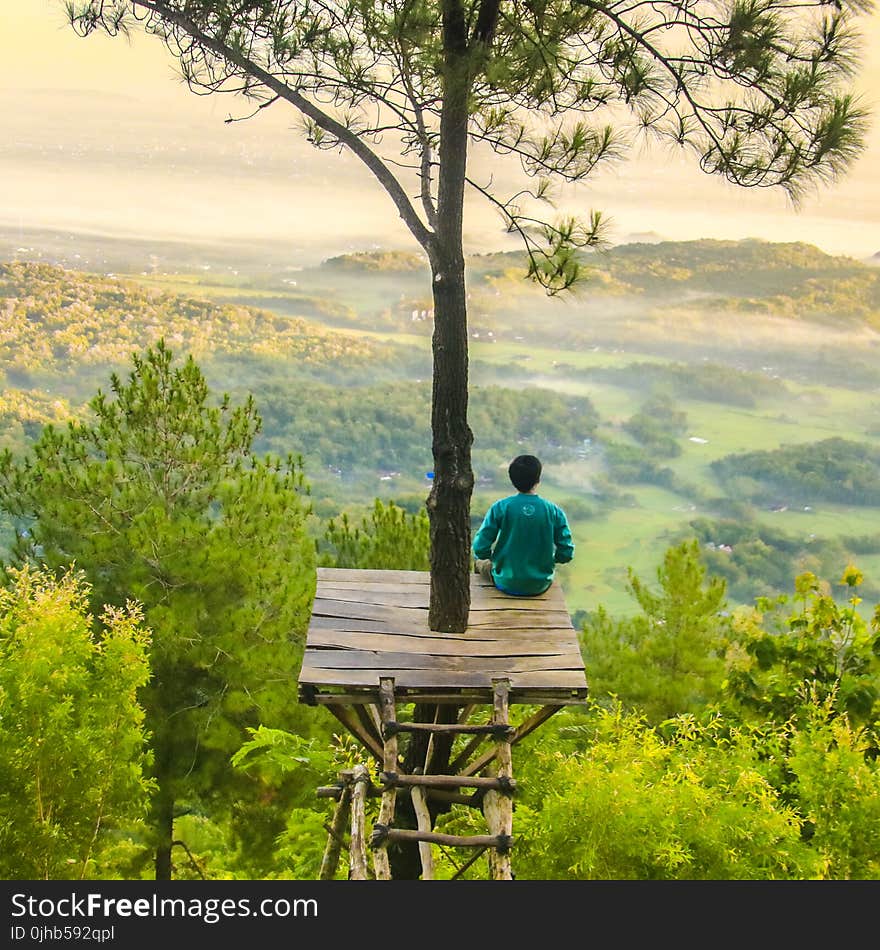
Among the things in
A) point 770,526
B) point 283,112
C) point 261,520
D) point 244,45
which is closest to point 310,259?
point 283,112

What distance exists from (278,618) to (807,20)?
209 inches

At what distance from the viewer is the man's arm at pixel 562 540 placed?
15.0 ft

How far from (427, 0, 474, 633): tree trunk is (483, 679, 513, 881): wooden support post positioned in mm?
551

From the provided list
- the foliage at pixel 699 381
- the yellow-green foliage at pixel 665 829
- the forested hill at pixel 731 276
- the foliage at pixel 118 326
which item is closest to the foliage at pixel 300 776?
the yellow-green foliage at pixel 665 829

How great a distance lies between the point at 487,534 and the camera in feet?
15.1

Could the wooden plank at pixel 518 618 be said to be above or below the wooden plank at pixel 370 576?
below

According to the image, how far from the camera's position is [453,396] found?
4375mm

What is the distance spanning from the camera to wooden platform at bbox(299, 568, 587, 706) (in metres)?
3.91

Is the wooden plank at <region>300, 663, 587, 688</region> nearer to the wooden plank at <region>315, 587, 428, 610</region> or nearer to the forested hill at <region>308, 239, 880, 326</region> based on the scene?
the wooden plank at <region>315, 587, 428, 610</region>

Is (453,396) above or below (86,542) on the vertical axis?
above

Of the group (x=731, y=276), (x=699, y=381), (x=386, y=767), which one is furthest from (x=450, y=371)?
(x=731, y=276)

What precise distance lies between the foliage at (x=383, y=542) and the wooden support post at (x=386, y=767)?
382 centimetres

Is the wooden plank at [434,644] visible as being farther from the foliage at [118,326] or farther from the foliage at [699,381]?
the foliage at [699,381]

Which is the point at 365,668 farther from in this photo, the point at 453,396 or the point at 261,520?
the point at 261,520
